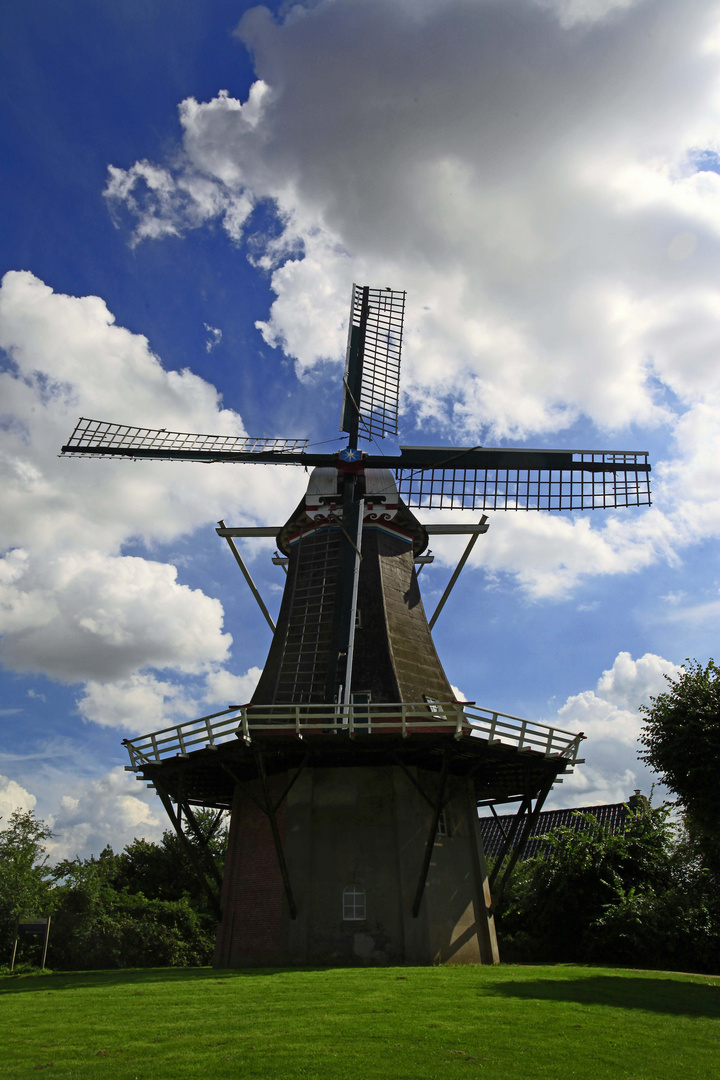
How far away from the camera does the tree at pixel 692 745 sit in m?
15.3

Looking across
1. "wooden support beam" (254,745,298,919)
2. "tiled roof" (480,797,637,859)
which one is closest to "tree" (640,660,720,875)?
"wooden support beam" (254,745,298,919)

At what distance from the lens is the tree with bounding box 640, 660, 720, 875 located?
1532 cm

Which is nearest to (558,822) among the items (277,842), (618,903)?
(618,903)

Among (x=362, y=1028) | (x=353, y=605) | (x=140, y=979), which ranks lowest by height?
(x=140, y=979)

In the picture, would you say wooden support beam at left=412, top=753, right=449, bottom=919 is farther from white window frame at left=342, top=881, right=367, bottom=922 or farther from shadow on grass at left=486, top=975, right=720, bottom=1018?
shadow on grass at left=486, top=975, right=720, bottom=1018

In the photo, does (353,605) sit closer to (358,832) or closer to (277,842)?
(358,832)

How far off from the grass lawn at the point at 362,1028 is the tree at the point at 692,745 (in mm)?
3535

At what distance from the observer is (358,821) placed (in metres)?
16.7

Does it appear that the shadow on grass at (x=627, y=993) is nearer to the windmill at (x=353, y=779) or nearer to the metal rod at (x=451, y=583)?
the windmill at (x=353, y=779)

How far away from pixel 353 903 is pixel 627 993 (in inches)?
233

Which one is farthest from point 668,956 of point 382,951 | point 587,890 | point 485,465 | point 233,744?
point 485,465

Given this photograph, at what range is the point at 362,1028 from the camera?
885 cm

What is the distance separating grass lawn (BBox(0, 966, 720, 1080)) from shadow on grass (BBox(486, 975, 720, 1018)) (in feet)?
0.14

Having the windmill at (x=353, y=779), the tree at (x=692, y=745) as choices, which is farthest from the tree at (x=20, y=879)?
the tree at (x=692, y=745)
